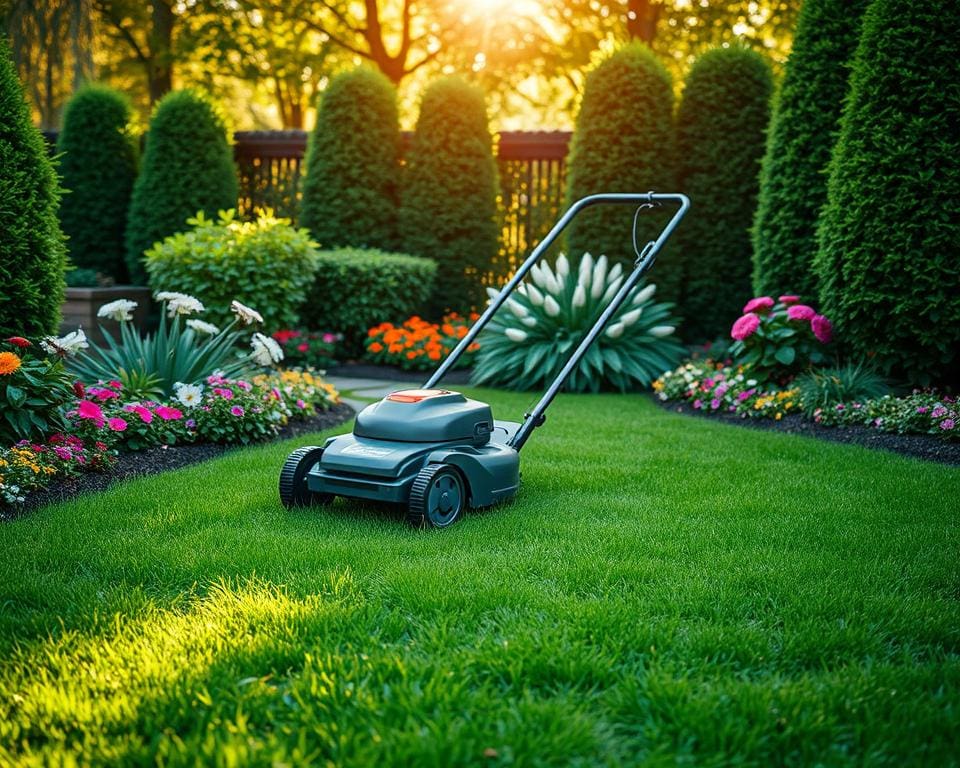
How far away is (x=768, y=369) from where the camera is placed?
7.22 m

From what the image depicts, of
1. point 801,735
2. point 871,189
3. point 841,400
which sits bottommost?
point 801,735

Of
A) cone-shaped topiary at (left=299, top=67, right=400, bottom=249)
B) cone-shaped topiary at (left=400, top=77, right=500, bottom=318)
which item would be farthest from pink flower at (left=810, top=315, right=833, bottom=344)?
cone-shaped topiary at (left=299, top=67, right=400, bottom=249)

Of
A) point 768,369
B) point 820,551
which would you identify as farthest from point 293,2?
point 820,551

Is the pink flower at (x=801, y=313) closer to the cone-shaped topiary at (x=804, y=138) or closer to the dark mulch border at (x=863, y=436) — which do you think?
the cone-shaped topiary at (x=804, y=138)

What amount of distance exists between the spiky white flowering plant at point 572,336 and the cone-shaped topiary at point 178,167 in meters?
4.63

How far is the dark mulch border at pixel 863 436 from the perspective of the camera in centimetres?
552

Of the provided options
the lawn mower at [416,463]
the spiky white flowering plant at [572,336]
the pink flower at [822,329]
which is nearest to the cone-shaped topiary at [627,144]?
the spiky white flowering plant at [572,336]

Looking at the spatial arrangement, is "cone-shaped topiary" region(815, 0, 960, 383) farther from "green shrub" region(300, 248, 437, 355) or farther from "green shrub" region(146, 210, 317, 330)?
"green shrub" region(146, 210, 317, 330)

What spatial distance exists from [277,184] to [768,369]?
297 inches

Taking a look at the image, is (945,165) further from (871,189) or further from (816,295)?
(816,295)

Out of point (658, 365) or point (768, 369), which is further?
point (658, 365)

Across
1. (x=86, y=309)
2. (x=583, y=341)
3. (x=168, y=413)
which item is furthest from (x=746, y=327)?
(x=86, y=309)

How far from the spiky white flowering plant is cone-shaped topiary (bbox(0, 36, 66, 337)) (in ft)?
12.3

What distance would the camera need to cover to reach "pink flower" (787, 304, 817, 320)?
23.3 feet
